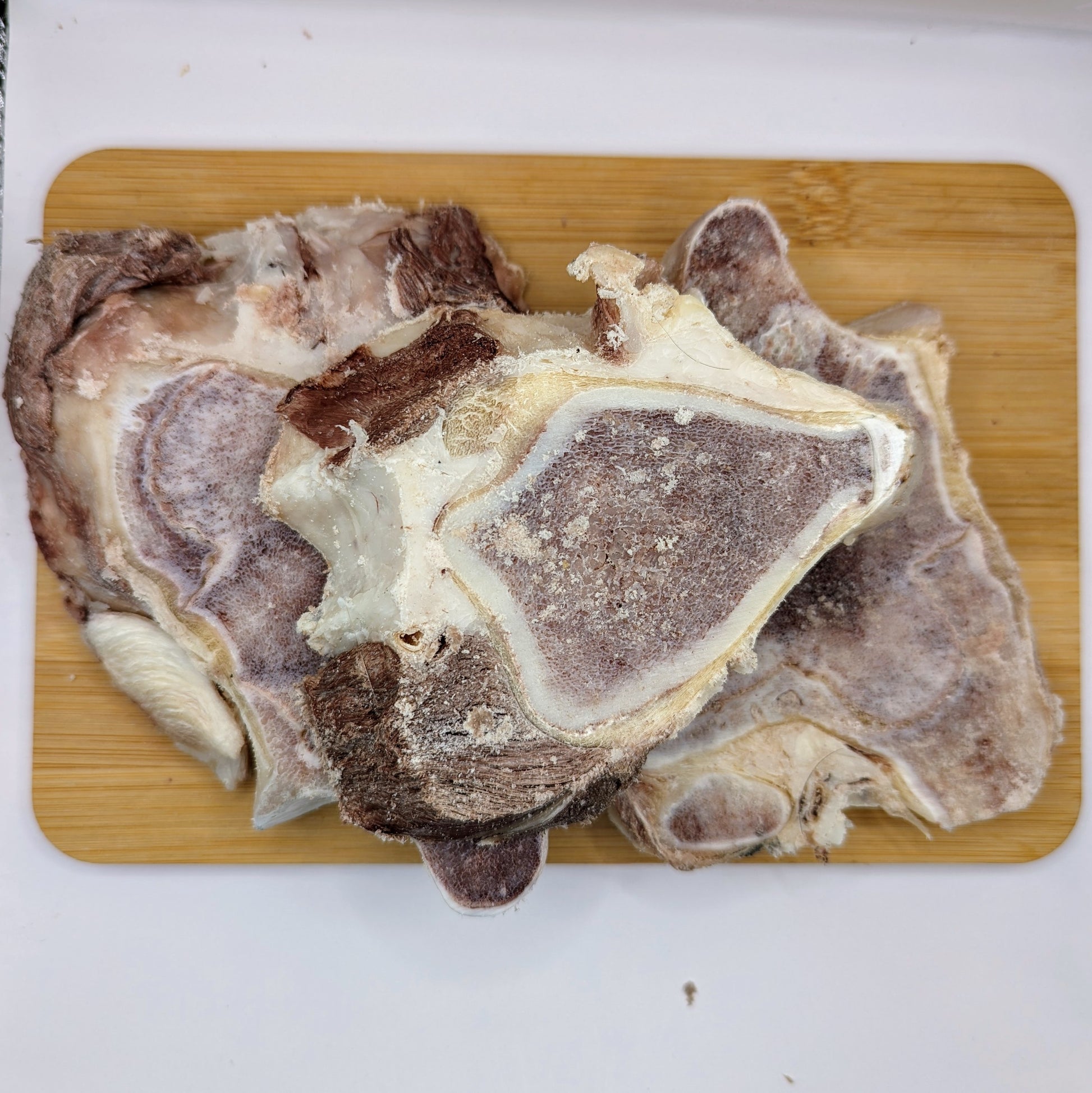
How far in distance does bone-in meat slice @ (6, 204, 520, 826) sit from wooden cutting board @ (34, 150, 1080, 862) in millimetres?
133

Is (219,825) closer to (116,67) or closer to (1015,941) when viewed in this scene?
(116,67)

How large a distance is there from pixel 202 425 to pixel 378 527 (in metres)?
0.38

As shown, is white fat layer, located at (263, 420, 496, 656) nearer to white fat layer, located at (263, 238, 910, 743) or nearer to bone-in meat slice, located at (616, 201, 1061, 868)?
white fat layer, located at (263, 238, 910, 743)

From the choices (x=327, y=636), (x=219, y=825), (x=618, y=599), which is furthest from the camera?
(x=219, y=825)

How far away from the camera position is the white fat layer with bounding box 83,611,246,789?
142cm

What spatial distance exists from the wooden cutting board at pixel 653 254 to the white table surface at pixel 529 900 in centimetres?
5

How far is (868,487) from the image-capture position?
115cm

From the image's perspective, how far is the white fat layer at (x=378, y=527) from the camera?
1117mm

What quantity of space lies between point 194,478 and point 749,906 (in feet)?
4.07

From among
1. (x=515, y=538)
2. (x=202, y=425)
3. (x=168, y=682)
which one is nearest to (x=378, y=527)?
(x=515, y=538)

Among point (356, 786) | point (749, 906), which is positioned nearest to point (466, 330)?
point (356, 786)

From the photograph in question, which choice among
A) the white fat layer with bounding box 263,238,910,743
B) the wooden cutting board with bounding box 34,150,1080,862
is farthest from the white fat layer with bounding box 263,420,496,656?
the wooden cutting board with bounding box 34,150,1080,862

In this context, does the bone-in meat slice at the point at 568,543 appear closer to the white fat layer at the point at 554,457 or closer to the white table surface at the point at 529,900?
the white fat layer at the point at 554,457

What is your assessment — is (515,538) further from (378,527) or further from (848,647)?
(848,647)
